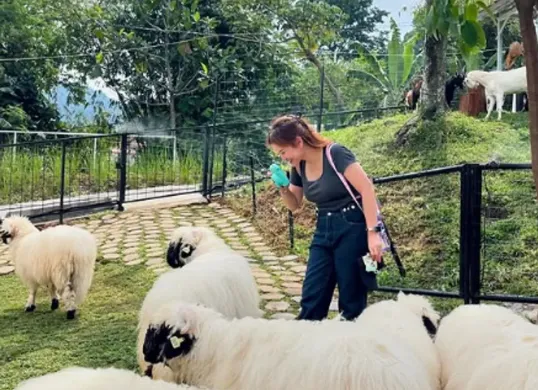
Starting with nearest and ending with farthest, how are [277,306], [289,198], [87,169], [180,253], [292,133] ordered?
[292,133] < [289,198] < [180,253] < [277,306] < [87,169]

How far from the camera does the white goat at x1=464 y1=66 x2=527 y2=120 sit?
9633 millimetres

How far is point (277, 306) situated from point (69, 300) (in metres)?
1.67

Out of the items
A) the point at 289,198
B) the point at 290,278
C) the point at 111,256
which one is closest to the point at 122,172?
the point at 111,256

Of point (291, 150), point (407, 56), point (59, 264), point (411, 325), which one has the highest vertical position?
point (407, 56)

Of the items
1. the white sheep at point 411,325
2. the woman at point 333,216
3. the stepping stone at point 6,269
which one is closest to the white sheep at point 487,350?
the white sheep at point 411,325

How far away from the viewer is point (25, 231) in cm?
511

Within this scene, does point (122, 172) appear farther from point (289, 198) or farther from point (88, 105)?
point (289, 198)

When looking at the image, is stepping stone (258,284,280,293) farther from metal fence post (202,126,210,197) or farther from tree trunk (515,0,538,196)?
metal fence post (202,126,210,197)

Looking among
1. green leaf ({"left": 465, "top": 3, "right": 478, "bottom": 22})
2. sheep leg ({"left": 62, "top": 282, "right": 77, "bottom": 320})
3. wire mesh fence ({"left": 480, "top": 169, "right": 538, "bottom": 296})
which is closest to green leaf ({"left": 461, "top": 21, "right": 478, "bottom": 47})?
green leaf ({"left": 465, "top": 3, "right": 478, "bottom": 22})

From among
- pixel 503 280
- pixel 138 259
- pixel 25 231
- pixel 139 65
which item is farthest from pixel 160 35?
pixel 503 280

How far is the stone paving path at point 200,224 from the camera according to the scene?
5.25 meters

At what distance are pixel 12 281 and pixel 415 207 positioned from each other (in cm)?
444

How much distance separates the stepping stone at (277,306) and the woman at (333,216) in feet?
5.10

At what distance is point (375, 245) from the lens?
294 cm
